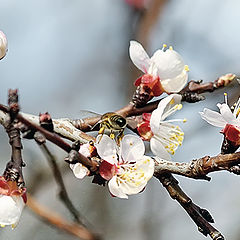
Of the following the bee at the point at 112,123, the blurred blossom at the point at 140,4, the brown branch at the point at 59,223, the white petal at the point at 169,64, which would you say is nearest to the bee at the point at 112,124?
the bee at the point at 112,123

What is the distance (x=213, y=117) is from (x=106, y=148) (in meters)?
0.23

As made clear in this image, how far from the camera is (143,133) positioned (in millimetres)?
1057

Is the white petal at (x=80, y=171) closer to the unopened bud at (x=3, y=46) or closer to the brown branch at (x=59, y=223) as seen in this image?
the unopened bud at (x=3, y=46)

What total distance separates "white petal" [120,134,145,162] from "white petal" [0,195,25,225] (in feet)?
0.78

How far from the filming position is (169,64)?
1.08 m

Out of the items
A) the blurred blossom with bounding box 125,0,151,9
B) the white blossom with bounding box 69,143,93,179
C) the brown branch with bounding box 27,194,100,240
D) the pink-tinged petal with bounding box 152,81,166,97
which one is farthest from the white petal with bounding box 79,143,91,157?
the blurred blossom with bounding box 125,0,151,9

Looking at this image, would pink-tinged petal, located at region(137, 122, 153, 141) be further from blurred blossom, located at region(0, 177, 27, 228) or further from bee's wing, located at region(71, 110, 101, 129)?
blurred blossom, located at region(0, 177, 27, 228)

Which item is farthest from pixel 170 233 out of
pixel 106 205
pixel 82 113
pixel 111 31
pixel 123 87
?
pixel 82 113

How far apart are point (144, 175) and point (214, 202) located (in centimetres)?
301

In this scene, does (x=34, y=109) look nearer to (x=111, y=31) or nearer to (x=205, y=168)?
(x=111, y=31)

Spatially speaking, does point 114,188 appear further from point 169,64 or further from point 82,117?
point 169,64

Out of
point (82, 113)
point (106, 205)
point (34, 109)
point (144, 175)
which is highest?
point (82, 113)

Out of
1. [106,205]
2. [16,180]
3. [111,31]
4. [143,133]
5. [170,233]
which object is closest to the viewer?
[16,180]

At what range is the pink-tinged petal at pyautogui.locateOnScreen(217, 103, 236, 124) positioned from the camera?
3.10ft
